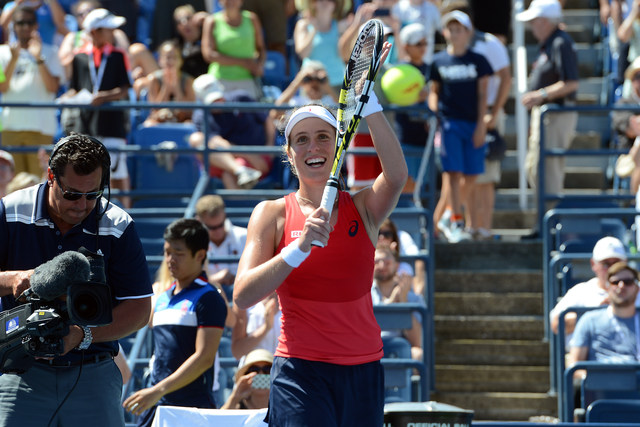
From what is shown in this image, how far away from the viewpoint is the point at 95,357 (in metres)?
4.23

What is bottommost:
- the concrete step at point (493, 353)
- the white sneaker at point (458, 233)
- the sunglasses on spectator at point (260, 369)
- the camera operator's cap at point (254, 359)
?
the concrete step at point (493, 353)

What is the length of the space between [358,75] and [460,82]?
600 centimetres

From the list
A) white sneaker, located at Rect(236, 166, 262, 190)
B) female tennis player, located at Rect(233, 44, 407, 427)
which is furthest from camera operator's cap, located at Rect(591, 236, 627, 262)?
female tennis player, located at Rect(233, 44, 407, 427)

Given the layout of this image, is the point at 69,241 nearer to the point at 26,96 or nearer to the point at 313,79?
the point at 313,79

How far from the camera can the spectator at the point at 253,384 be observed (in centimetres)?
649

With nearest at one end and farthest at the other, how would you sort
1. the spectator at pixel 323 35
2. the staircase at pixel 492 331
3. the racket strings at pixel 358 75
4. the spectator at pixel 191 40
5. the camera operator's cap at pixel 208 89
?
the racket strings at pixel 358 75
the staircase at pixel 492 331
the camera operator's cap at pixel 208 89
the spectator at pixel 323 35
the spectator at pixel 191 40

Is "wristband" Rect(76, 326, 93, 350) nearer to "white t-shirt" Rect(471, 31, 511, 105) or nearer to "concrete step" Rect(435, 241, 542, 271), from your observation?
"concrete step" Rect(435, 241, 542, 271)

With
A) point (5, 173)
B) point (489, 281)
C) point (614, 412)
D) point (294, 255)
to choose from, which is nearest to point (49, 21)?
point (5, 173)

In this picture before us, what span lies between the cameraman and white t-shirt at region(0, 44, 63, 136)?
22.1 feet

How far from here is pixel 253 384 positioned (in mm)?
6516

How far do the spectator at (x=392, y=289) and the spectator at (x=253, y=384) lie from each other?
5.56ft

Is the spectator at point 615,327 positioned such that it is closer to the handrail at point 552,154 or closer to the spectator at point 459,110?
the handrail at point 552,154

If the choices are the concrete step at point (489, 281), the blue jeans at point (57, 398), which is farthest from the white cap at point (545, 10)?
the blue jeans at point (57, 398)

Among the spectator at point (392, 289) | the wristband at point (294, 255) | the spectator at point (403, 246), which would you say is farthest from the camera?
the spectator at point (403, 246)
